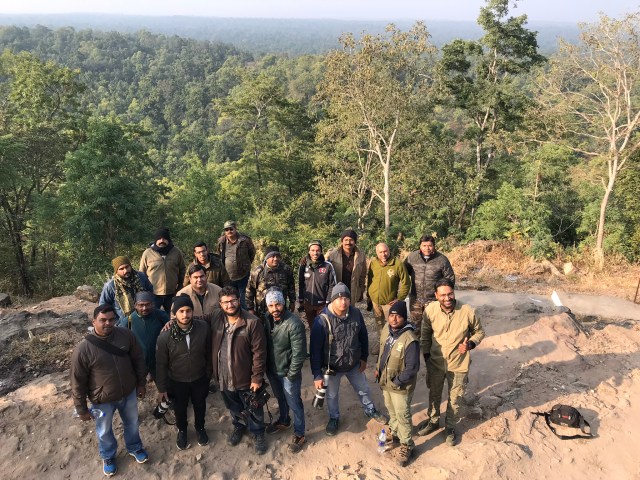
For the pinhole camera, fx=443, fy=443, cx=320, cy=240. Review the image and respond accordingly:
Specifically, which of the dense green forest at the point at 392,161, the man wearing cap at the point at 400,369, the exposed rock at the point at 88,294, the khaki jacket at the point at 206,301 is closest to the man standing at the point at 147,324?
the khaki jacket at the point at 206,301

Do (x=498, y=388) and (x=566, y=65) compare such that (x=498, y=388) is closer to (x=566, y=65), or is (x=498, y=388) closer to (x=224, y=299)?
(x=224, y=299)

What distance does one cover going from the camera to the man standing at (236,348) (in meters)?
3.87

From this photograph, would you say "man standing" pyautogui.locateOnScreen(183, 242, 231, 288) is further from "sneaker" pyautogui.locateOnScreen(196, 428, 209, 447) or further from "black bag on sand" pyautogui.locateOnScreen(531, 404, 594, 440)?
"black bag on sand" pyautogui.locateOnScreen(531, 404, 594, 440)

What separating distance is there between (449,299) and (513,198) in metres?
12.1

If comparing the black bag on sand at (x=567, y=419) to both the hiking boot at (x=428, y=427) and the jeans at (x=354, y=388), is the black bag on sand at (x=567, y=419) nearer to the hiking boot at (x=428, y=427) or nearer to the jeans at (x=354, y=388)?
the hiking boot at (x=428, y=427)

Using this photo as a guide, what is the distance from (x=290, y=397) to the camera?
13.8 feet

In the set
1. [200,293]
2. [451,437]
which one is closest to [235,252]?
[200,293]

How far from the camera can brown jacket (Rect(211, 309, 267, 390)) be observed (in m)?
3.88

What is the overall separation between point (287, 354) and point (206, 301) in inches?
44.0

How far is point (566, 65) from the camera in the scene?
13422mm

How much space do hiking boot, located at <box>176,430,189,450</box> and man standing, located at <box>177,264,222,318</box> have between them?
44.5 inches

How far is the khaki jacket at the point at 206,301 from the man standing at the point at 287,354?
0.82 m

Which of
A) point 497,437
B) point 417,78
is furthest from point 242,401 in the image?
point 417,78

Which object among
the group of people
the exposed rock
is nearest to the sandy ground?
the group of people
